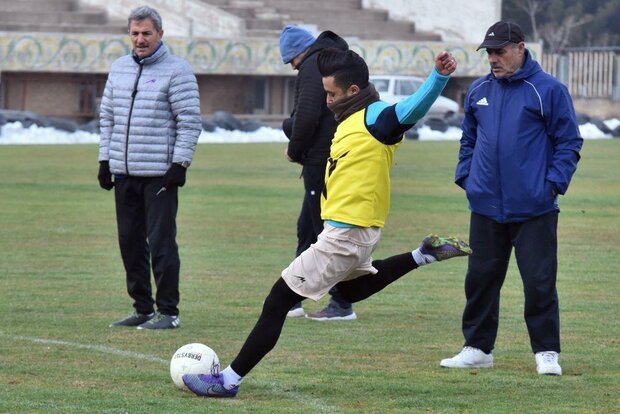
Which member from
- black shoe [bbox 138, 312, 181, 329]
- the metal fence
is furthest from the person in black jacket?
the metal fence

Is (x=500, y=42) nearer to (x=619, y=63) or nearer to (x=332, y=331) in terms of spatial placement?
(x=332, y=331)

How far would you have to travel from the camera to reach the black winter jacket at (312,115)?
981 cm

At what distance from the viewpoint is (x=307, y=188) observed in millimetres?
10070

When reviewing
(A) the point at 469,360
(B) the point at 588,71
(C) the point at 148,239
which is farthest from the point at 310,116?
(B) the point at 588,71

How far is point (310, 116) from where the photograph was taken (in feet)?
32.2

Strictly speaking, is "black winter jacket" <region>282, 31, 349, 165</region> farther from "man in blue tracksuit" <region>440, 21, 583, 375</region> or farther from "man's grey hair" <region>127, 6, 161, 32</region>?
"man in blue tracksuit" <region>440, 21, 583, 375</region>

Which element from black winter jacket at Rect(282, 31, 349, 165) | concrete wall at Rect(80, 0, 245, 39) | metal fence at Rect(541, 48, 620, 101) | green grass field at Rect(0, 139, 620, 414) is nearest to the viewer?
green grass field at Rect(0, 139, 620, 414)

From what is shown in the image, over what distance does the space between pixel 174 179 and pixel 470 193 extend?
2.25 m

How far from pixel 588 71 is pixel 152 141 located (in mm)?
54212

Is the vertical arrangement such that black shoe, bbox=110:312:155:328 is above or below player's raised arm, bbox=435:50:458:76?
below

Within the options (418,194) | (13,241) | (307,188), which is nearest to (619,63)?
(418,194)

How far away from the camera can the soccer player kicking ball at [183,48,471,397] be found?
23.9 feet

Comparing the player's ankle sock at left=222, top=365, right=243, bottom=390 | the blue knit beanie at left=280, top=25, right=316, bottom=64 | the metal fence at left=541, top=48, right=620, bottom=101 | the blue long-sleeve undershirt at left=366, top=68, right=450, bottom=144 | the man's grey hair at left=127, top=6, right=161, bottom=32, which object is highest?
the man's grey hair at left=127, top=6, right=161, bottom=32

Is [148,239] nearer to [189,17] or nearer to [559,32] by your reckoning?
[189,17]
